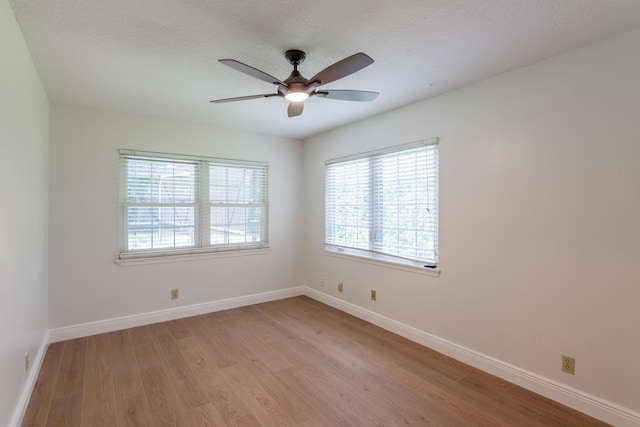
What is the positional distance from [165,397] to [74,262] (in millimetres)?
1956

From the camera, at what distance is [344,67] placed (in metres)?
1.84

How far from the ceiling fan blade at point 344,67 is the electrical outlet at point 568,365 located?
2.37 meters

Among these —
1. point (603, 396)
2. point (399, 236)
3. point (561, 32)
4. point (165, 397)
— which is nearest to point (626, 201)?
point (561, 32)

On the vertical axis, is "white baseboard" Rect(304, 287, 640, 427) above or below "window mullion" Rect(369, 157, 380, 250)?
→ below

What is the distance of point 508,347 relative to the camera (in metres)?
2.48

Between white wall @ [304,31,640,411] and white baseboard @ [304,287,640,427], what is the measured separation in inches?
2.0

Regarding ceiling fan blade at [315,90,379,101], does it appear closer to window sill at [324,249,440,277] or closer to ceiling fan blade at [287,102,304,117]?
ceiling fan blade at [287,102,304,117]

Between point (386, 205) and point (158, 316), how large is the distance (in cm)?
296

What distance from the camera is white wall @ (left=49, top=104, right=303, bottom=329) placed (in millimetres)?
3211

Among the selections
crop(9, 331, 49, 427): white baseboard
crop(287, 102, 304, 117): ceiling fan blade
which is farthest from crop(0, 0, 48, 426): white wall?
crop(287, 102, 304, 117): ceiling fan blade

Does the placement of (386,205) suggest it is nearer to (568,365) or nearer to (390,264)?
(390,264)

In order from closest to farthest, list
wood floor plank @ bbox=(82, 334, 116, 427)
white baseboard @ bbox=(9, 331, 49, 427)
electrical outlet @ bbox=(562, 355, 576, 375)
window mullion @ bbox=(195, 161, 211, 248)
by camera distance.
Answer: white baseboard @ bbox=(9, 331, 49, 427) → wood floor plank @ bbox=(82, 334, 116, 427) → electrical outlet @ bbox=(562, 355, 576, 375) → window mullion @ bbox=(195, 161, 211, 248)

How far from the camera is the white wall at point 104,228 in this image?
3211 mm

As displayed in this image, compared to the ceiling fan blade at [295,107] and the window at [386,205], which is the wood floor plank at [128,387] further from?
the window at [386,205]
